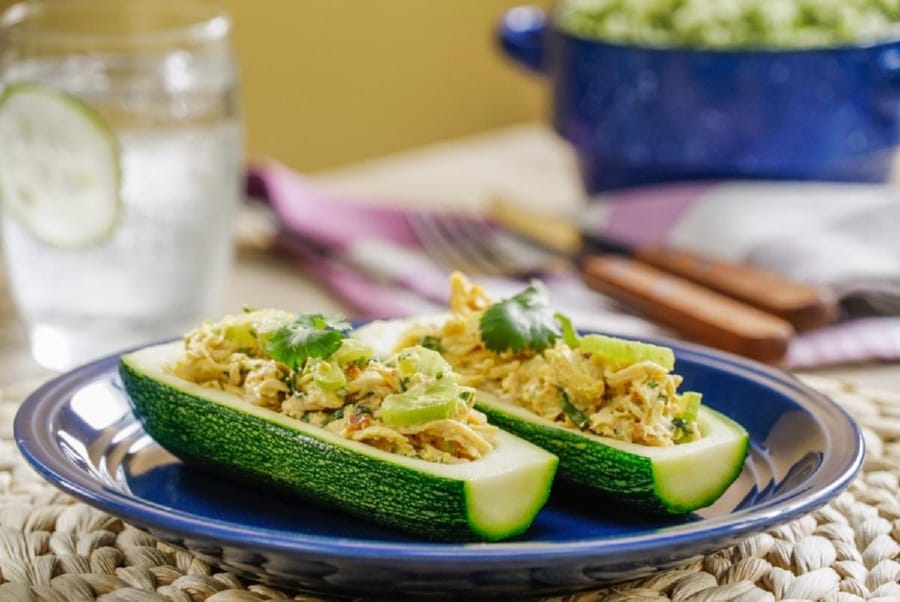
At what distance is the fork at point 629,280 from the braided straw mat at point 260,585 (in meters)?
0.41

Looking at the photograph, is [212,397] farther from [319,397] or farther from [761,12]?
[761,12]

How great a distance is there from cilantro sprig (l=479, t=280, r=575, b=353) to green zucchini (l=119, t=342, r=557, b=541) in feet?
0.40

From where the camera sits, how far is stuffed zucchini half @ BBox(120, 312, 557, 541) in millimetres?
1056

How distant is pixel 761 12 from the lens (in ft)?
7.06

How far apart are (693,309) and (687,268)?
7.9 inches

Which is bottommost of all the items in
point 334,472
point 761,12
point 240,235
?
point 240,235

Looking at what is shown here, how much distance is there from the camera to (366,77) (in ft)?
14.0

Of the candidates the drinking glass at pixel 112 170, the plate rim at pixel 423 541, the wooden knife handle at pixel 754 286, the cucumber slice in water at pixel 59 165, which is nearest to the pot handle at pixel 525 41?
the wooden knife handle at pixel 754 286

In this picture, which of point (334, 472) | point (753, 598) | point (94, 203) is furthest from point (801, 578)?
point (94, 203)

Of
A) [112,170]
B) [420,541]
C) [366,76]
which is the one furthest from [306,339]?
[366,76]

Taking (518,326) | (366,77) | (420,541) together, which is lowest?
(366,77)

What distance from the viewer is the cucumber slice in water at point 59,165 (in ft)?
5.71

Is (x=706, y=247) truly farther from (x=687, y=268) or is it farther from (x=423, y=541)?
(x=423, y=541)

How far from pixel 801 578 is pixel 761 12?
1205 mm
